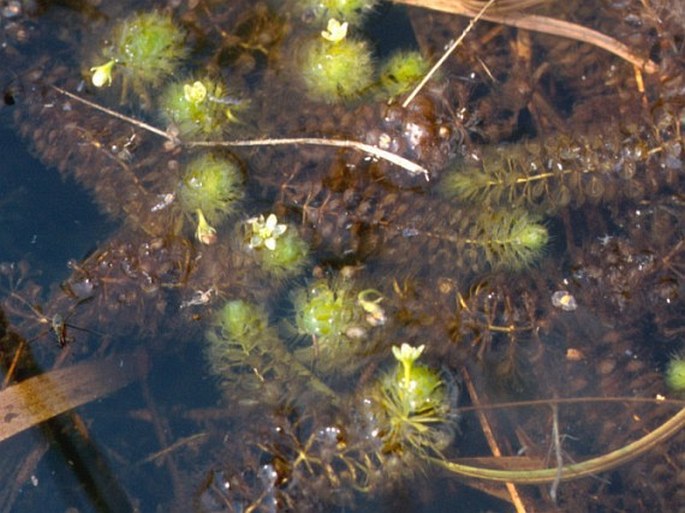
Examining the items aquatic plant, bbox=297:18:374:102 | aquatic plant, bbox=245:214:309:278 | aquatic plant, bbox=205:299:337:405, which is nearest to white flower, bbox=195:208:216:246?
aquatic plant, bbox=245:214:309:278

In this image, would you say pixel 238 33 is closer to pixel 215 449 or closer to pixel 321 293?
pixel 321 293

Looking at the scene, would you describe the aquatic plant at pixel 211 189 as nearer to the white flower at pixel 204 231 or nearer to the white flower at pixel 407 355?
the white flower at pixel 204 231

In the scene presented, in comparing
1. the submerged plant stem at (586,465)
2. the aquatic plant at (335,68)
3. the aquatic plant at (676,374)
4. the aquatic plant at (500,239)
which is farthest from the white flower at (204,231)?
the aquatic plant at (676,374)

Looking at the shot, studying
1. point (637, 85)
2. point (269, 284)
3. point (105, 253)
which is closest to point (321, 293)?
point (269, 284)

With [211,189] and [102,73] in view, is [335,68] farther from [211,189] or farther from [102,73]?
[102,73]

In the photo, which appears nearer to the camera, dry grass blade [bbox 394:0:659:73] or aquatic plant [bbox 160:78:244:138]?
aquatic plant [bbox 160:78:244:138]

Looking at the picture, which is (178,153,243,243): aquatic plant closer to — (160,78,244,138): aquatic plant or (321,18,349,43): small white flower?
(160,78,244,138): aquatic plant

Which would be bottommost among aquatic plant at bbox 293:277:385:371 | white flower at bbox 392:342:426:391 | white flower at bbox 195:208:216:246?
aquatic plant at bbox 293:277:385:371
